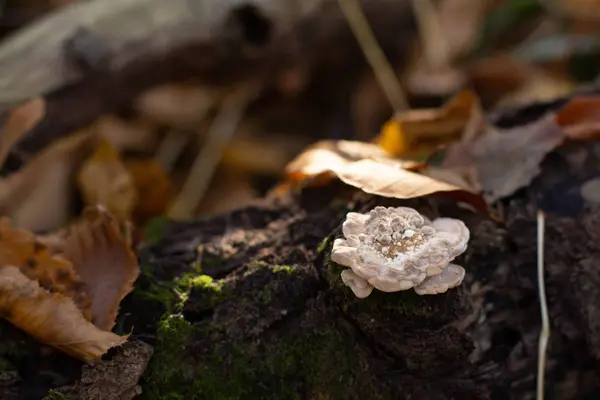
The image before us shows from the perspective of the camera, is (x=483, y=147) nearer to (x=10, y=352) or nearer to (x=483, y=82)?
(x=10, y=352)

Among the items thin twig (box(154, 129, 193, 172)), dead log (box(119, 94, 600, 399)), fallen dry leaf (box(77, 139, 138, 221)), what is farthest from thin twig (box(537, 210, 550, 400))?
thin twig (box(154, 129, 193, 172))

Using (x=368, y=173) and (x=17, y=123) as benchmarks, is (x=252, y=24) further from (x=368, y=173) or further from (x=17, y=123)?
(x=368, y=173)

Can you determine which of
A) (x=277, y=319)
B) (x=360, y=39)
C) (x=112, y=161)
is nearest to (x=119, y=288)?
(x=277, y=319)

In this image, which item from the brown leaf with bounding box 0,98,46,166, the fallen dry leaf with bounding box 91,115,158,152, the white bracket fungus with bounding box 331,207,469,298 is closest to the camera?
the white bracket fungus with bounding box 331,207,469,298

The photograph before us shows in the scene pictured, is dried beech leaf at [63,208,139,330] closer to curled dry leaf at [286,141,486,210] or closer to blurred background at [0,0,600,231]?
curled dry leaf at [286,141,486,210]

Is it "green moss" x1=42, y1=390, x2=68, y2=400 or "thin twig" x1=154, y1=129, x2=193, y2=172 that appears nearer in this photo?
"green moss" x1=42, y1=390, x2=68, y2=400

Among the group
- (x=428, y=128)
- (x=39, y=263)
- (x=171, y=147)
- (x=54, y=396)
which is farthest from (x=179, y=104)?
(x=54, y=396)
